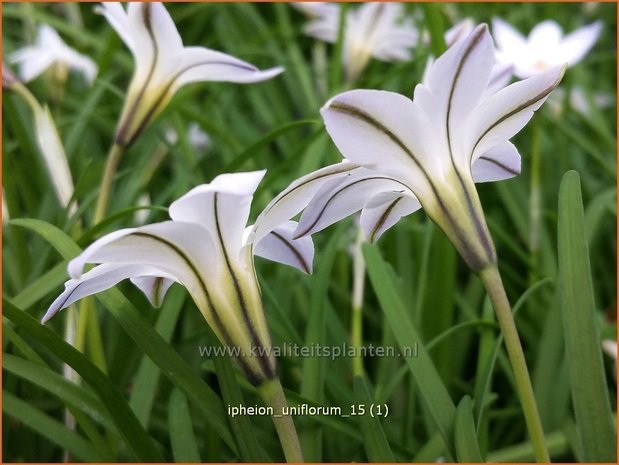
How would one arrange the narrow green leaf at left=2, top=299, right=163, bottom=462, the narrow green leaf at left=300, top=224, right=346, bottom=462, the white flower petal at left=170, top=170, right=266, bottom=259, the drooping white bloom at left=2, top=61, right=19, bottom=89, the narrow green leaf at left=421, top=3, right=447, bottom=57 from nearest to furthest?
the white flower petal at left=170, top=170, right=266, bottom=259
the narrow green leaf at left=2, top=299, right=163, bottom=462
the narrow green leaf at left=300, top=224, right=346, bottom=462
the narrow green leaf at left=421, top=3, right=447, bottom=57
the drooping white bloom at left=2, top=61, right=19, bottom=89

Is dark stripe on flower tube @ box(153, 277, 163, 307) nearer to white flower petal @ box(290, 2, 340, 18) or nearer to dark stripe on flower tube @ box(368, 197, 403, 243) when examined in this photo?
dark stripe on flower tube @ box(368, 197, 403, 243)

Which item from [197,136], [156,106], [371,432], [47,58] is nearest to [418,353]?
[371,432]

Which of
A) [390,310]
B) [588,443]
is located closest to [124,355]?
[390,310]

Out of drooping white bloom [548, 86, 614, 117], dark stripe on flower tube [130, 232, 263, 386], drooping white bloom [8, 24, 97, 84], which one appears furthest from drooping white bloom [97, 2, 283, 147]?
drooping white bloom [548, 86, 614, 117]

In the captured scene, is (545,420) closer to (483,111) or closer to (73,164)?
(483,111)

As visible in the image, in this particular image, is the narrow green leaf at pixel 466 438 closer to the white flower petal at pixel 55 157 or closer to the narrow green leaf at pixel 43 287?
the narrow green leaf at pixel 43 287

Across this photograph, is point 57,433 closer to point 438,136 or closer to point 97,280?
point 97,280
